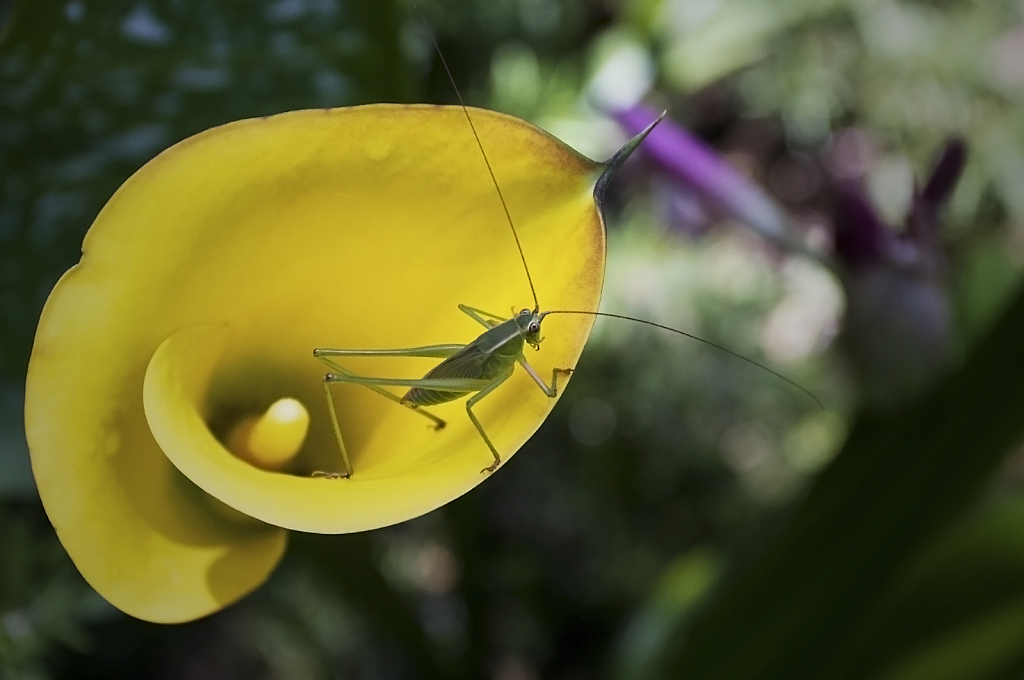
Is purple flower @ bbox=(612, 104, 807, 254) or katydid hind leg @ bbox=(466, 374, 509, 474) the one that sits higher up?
purple flower @ bbox=(612, 104, 807, 254)

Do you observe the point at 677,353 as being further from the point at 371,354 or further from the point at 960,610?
the point at 371,354

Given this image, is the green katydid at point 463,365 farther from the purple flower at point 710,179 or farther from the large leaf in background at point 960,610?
the large leaf in background at point 960,610

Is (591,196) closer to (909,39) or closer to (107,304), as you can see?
(107,304)

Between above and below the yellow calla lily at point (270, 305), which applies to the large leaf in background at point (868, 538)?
above

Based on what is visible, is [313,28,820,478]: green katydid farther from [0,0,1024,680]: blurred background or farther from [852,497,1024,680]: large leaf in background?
[852,497,1024,680]: large leaf in background

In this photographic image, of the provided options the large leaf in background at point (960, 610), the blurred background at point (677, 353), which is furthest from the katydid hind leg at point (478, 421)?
the large leaf in background at point (960, 610)

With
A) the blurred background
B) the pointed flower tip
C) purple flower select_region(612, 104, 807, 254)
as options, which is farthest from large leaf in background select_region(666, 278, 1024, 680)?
the pointed flower tip

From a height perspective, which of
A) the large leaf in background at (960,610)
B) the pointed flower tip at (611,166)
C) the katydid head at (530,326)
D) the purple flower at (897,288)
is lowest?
the katydid head at (530,326)

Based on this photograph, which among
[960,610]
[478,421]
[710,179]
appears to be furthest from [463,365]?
[960,610]
